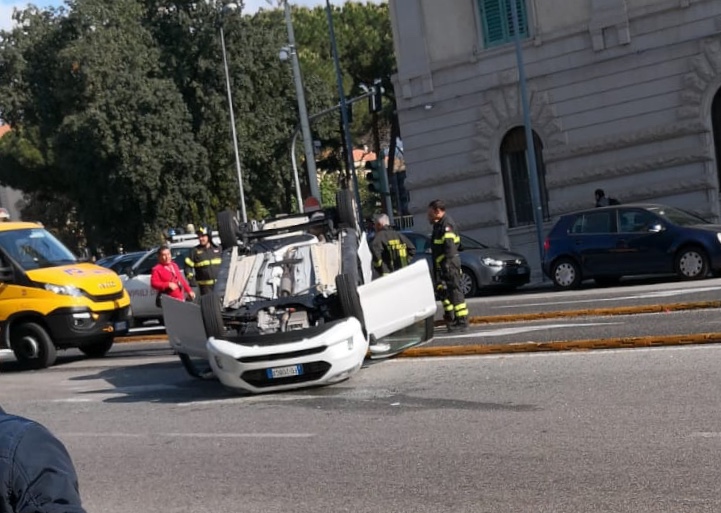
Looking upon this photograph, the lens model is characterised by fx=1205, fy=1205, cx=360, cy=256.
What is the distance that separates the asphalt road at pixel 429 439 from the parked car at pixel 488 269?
10.3 m

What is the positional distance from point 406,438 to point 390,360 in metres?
4.88

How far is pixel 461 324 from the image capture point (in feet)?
52.1

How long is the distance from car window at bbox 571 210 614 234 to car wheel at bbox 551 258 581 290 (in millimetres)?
647

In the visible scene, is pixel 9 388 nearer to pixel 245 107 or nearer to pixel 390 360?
pixel 390 360

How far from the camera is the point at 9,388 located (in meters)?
15.5

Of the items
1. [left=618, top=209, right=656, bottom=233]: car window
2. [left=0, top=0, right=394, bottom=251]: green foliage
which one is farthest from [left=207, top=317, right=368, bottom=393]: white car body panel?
[left=0, top=0, right=394, bottom=251]: green foliage

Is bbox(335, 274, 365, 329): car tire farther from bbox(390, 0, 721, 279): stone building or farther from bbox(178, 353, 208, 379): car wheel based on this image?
bbox(390, 0, 721, 279): stone building

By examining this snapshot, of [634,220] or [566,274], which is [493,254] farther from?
[634,220]

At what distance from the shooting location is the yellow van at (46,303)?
17.4 metres

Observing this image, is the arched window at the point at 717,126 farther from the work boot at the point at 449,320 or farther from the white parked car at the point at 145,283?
the work boot at the point at 449,320

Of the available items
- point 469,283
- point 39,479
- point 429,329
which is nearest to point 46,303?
point 429,329

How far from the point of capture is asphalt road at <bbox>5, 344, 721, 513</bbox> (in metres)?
7.16

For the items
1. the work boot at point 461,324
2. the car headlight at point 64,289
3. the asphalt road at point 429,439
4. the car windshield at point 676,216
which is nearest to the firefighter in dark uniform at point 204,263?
the car headlight at point 64,289

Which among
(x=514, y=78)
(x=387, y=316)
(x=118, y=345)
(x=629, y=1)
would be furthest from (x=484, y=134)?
(x=387, y=316)
